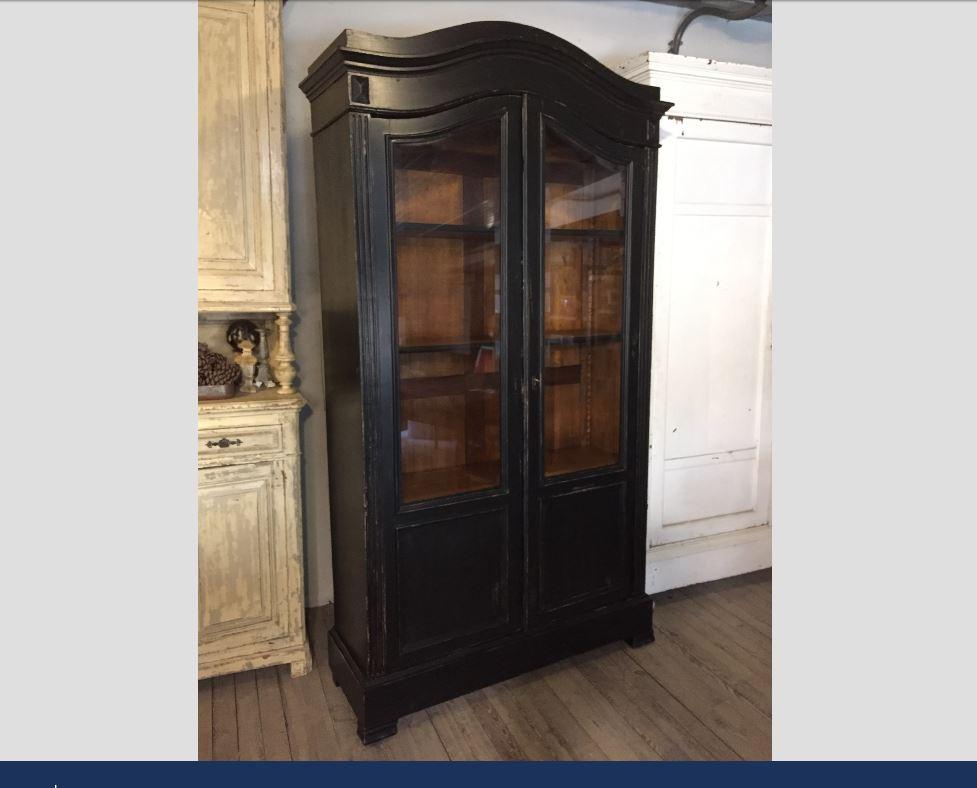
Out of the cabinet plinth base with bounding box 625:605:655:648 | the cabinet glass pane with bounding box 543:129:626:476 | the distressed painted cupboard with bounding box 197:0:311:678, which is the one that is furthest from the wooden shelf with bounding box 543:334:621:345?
the cabinet plinth base with bounding box 625:605:655:648

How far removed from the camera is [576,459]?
2203 millimetres

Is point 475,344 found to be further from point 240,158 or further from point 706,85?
point 706,85

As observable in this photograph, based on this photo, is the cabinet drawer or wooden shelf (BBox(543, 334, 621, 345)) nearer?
the cabinet drawer

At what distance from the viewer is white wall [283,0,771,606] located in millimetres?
2225

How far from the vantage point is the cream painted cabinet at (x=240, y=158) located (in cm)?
190

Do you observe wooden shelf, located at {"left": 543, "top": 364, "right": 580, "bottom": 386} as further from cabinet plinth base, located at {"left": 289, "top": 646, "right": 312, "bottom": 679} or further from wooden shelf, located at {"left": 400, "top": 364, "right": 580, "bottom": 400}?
cabinet plinth base, located at {"left": 289, "top": 646, "right": 312, "bottom": 679}

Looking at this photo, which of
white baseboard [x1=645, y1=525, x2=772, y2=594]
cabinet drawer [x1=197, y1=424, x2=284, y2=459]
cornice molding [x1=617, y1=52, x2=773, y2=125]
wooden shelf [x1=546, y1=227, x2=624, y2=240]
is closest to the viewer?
cabinet drawer [x1=197, y1=424, x2=284, y2=459]

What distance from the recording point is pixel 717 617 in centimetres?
254

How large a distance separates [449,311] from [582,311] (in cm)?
48

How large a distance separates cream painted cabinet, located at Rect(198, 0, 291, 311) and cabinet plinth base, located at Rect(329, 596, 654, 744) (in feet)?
3.62

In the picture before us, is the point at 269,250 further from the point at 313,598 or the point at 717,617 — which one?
the point at 717,617

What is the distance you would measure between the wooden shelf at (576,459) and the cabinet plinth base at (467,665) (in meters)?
0.48

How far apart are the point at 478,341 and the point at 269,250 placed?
Result: 0.67 m

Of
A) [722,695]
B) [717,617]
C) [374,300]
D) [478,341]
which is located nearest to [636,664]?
[722,695]
